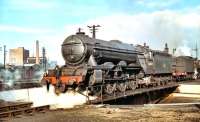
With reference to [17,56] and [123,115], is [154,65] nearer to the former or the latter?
[123,115]

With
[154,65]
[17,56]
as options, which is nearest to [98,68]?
[154,65]

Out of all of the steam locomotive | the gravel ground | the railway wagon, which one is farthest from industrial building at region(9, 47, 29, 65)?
the gravel ground

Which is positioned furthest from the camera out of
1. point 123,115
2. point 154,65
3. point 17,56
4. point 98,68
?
point 17,56

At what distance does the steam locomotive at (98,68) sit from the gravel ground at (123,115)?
10.2 ft

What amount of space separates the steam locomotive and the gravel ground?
3.10 m

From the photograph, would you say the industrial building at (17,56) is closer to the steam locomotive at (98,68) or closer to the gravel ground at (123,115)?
the steam locomotive at (98,68)

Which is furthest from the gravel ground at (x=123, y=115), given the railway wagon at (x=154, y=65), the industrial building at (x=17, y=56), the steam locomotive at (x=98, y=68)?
the industrial building at (x=17, y=56)

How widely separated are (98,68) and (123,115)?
6.95 meters

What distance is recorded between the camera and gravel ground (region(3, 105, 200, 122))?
13704 mm

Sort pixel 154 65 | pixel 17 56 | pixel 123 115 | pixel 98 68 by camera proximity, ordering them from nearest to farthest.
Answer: pixel 123 115, pixel 98 68, pixel 154 65, pixel 17 56

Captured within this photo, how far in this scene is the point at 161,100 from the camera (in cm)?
3512

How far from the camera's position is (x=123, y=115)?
48.8 feet

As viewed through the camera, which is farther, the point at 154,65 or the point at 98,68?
the point at 154,65

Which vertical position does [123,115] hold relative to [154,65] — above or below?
below
